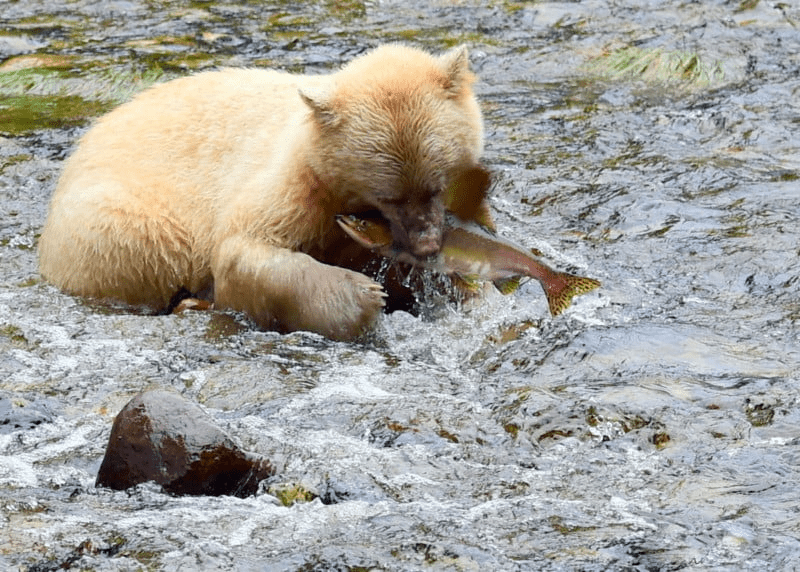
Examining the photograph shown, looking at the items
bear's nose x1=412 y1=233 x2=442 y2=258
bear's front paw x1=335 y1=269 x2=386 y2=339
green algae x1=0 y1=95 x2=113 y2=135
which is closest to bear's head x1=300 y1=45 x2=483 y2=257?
bear's nose x1=412 y1=233 x2=442 y2=258

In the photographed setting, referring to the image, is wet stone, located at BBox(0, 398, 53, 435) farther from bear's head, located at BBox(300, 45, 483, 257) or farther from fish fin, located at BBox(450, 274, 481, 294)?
fish fin, located at BBox(450, 274, 481, 294)

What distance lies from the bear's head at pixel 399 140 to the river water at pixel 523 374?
76cm

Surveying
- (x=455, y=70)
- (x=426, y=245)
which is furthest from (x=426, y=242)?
(x=455, y=70)

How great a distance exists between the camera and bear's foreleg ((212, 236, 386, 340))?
6.79 metres

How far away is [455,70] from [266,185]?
1.30 m

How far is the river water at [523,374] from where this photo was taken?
4531 mm

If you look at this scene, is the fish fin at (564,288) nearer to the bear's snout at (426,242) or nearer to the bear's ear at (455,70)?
the bear's snout at (426,242)

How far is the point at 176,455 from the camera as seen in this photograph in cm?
488

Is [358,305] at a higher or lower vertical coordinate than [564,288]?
lower

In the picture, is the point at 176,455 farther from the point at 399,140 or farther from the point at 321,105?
the point at 321,105

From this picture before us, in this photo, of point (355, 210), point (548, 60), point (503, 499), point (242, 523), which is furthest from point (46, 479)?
point (548, 60)

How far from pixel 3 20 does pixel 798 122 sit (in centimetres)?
868

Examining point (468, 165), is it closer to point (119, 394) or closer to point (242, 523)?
point (119, 394)

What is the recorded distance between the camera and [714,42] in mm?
12078
